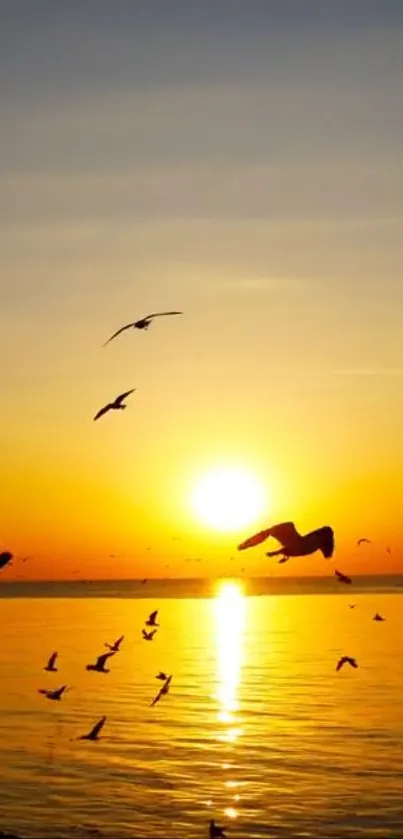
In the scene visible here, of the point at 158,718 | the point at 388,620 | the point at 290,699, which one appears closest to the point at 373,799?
the point at 158,718

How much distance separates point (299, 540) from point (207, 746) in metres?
21.8

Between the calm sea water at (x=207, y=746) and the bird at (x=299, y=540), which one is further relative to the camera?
the calm sea water at (x=207, y=746)

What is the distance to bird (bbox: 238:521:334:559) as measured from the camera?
22.6 meters

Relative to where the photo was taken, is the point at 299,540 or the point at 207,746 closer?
the point at 299,540

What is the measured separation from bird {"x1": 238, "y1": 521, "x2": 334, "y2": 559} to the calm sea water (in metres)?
10.6

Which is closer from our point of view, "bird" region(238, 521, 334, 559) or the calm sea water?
"bird" region(238, 521, 334, 559)

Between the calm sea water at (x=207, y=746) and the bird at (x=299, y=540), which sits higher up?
the bird at (x=299, y=540)

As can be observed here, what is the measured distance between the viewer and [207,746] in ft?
141

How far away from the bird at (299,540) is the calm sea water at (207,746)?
1061 centimetres

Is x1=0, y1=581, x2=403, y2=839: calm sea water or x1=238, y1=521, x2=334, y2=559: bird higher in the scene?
x1=238, y1=521, x2=334, y2=559: bird

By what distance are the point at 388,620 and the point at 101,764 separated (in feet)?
281

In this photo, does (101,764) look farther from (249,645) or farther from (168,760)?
(249,645)

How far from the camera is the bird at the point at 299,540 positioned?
891 inches

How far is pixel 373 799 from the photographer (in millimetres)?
34406
